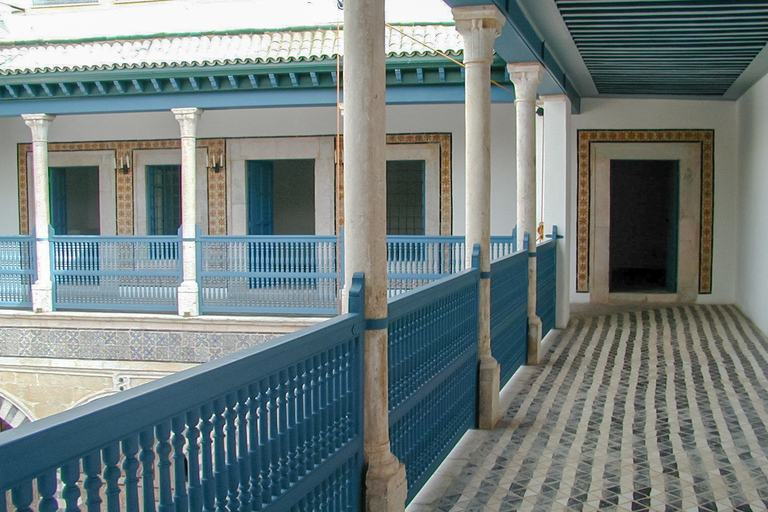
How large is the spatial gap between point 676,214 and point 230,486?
10013 millimetres

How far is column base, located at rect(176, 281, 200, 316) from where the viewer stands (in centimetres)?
870

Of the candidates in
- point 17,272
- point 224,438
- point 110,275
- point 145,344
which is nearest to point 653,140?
point 145,344

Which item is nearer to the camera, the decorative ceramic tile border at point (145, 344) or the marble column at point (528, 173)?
the marble column at point (528, 173)

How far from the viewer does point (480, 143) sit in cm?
511

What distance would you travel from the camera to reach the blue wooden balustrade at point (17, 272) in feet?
29.9

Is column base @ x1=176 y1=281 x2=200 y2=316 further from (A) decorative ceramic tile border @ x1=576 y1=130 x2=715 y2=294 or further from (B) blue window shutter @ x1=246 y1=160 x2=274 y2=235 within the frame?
(A) decorative ceramic tile border @ x1=576 y1=130 x2=715 y2=294

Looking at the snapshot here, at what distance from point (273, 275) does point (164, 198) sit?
14.5 ft

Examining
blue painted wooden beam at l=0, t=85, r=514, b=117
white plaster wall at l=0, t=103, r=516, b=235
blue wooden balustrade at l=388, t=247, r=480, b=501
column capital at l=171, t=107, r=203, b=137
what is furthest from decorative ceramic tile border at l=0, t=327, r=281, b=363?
blue wooden balustrade at l=388, t=247, r=480, b=501

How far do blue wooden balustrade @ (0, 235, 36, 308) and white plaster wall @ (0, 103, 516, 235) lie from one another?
3108 mm

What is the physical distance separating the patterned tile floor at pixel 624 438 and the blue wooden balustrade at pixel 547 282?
468 millimetres

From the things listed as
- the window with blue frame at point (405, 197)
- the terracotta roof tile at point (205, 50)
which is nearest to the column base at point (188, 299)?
the terracotta roof tile at point (205, 50)

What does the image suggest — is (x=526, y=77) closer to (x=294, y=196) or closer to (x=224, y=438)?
(x=224, y=438)

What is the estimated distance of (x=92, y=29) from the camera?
12156 millimetres

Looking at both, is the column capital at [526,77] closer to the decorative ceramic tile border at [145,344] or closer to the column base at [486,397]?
the column base at [486,397]
